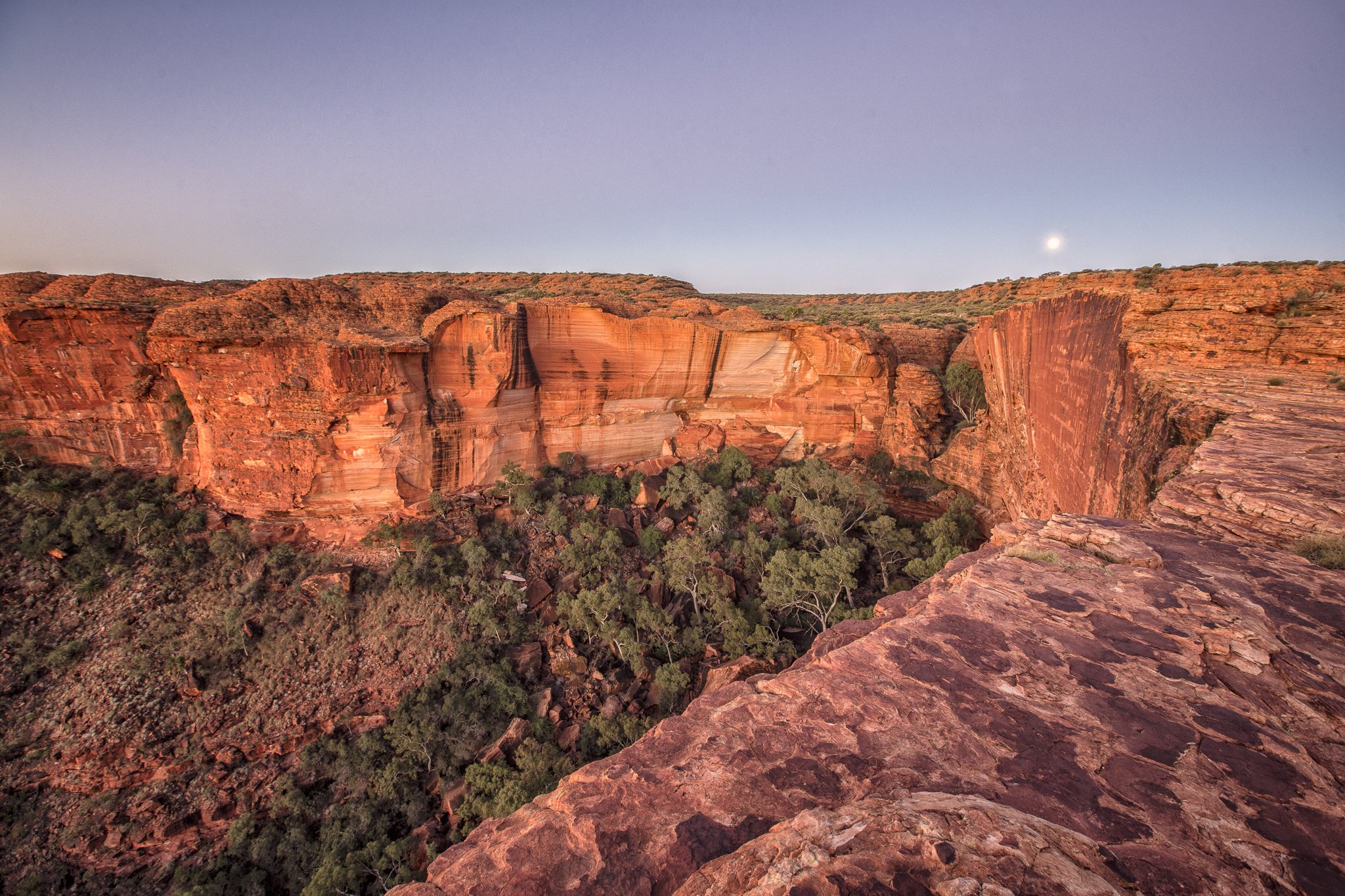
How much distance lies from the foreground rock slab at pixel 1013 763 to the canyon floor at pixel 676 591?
0.07 ft

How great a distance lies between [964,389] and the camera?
21062 millimetres

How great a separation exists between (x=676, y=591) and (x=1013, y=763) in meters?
13.5

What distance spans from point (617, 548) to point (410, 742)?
772 cm

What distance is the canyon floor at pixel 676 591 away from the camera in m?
2.51

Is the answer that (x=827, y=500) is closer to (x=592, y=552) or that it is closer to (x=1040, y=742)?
(x=592, y=552)

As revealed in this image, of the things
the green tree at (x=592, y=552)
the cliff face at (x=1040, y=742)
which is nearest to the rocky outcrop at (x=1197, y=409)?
the cliff face at (x=1040, y=742)

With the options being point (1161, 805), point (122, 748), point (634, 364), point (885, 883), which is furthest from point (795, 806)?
point (634, 364)

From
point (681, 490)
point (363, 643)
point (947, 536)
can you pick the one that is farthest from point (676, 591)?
point (947, 536)

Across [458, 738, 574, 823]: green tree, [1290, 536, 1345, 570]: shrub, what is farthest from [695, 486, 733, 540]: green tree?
[1290, 536, 1345, 570]: shrub

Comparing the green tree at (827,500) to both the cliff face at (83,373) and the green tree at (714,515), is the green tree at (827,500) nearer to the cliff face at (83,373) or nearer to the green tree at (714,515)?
the green tree at (714,515)

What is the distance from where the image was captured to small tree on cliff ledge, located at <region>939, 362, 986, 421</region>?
821 inches

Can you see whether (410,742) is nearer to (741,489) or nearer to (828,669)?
(828,669)

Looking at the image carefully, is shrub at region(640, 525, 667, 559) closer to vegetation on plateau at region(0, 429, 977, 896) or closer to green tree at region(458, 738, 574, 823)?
vegetation on plateau at region(0, 429, 977, 896)

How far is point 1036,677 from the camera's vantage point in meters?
3.12
